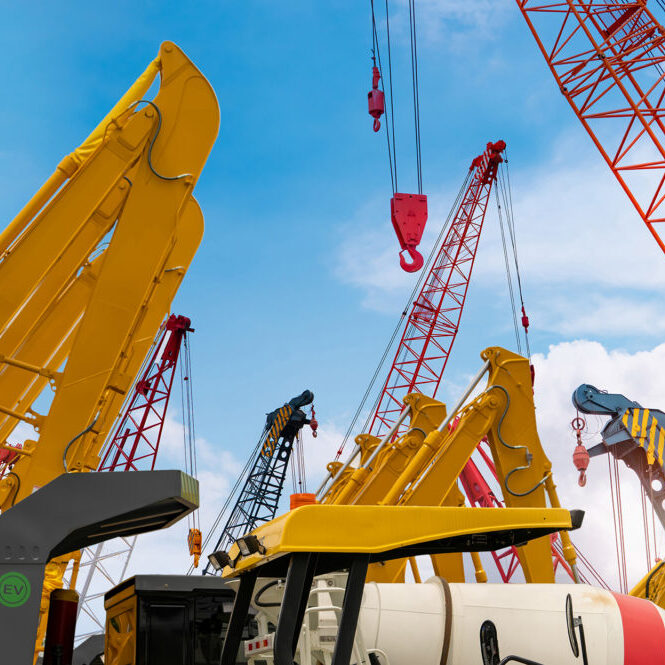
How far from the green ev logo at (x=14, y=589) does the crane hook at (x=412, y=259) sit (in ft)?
67.4

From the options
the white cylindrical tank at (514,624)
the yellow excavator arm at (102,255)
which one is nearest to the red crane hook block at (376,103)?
the yellow excavator arm at (102,255)

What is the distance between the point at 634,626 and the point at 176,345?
40.2 meters

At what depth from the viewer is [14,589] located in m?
5.98

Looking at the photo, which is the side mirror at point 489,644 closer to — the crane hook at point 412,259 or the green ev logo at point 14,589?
the green ev logo at point 14,589

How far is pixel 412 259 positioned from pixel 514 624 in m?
20.5

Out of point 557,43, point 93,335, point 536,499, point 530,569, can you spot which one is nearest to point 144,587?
point 93,335

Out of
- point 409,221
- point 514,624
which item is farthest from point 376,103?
point 514,624

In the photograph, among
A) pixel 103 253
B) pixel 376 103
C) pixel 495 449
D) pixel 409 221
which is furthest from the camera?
pixel 409 221

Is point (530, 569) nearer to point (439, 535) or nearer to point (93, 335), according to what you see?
point (93, 335)

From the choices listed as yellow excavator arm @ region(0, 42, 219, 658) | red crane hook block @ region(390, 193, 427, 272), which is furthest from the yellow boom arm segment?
red crane hook block @ region(390, 193, 427, 272)

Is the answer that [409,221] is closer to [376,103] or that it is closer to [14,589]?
[376,103]

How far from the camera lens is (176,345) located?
45.9m

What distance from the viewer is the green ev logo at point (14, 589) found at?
234 inches

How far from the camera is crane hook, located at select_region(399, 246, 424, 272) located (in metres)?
26.1
